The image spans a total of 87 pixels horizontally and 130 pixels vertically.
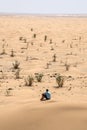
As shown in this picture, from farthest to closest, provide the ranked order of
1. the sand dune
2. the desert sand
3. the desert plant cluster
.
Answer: the desert plant cluster, the desert sand, the sand dune

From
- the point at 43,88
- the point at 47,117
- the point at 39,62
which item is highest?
the point at 39,62

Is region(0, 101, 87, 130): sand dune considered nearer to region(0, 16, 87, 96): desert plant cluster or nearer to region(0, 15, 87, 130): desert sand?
region(0, 15, 87, 130): desert sand

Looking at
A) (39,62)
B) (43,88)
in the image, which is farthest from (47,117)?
(39,62)

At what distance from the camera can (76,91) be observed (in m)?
10.4

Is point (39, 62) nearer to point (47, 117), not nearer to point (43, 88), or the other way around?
point (43, 88)

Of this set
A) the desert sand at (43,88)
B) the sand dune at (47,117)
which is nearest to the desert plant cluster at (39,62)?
the desert sand at (43,88)

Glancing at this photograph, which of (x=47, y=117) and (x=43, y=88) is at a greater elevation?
(x=47, y=117)

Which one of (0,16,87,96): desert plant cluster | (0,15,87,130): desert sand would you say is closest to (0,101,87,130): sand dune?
(0,15,87,130): desert sand

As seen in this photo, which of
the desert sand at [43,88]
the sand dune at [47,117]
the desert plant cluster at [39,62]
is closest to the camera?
the sand dune at [47,117]

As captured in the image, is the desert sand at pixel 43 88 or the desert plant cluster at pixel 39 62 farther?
the desert plant cluster at pixel 39 62

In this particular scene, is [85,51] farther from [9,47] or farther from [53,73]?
[53,73]

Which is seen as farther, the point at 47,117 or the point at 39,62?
the point at 39,62

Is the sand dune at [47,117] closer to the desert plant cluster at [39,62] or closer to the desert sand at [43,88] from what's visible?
the desert sand at [43,88]

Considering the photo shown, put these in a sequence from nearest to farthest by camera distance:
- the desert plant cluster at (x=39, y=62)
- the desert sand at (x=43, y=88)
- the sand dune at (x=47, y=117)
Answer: the sand dune at (x=47, y=117), the desert sand at (x=43, y=88), the desert plant cluster at (x=39, y=62)
